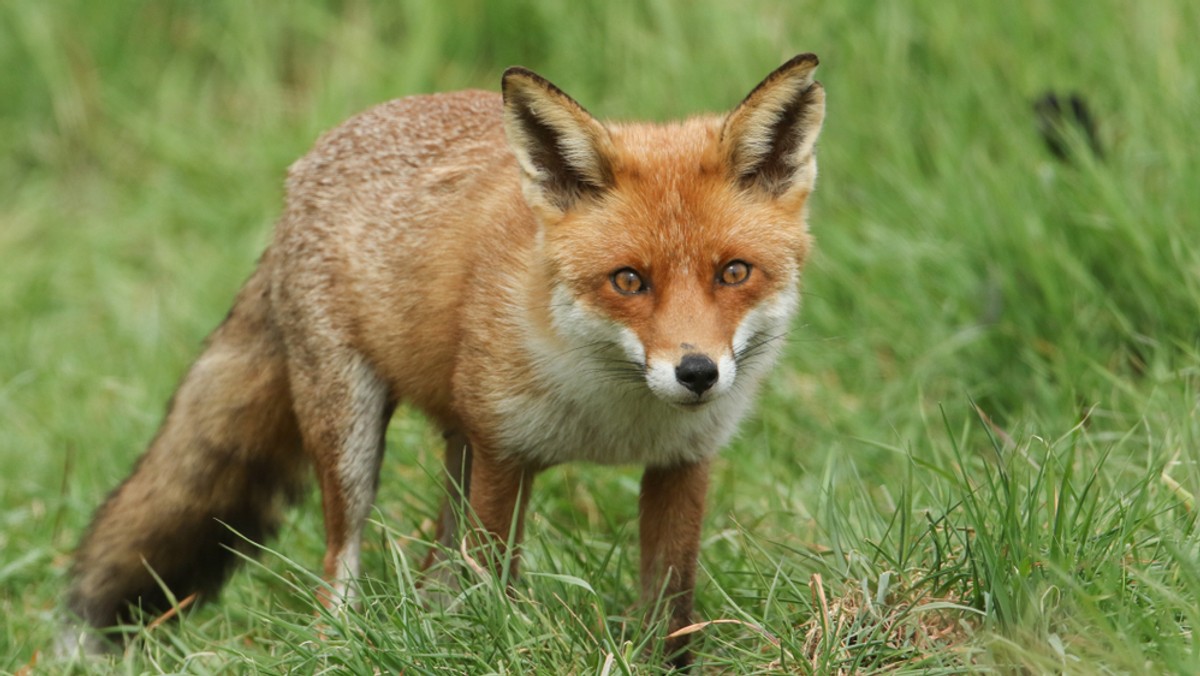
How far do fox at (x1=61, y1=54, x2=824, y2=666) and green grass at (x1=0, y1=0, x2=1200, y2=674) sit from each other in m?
0.19

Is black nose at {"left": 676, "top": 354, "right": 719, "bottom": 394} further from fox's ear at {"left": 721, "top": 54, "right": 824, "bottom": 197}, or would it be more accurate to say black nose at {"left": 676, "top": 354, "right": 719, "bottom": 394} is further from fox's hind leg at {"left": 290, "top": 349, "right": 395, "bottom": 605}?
fox's hind leg at {"left": 290, "top": 349, "right": 395, "bottom": 605}

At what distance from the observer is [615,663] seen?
3395 mm

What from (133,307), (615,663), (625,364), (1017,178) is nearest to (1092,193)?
(1017,178)

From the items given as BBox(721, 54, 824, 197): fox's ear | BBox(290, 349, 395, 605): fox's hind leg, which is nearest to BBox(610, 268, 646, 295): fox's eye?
BBox(721, 54, 824, 197): fox's ear

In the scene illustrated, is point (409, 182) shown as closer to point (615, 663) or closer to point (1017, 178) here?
point (615, 663)

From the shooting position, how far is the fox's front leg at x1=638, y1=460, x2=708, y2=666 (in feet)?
13.2

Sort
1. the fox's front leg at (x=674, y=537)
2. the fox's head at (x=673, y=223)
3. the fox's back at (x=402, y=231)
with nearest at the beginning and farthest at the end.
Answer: the fox's head at (x=673, y=223) → the fox's front leg at (x=674, y=537) → the fox's back at (x=402, y=231)

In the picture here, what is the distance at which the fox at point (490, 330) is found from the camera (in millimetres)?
3688

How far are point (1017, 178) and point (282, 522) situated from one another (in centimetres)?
312

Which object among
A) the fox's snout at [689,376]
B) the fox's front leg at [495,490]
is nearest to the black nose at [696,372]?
the fox's snout at [689,376]

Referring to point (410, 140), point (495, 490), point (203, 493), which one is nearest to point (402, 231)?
point (410, 140)

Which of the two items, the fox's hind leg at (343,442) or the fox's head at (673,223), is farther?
the fox's hind leg at (343,442)

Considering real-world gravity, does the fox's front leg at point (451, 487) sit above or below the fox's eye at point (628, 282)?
below

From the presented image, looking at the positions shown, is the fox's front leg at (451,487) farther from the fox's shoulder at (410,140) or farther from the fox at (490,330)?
the fox's shoulder at (410,140)
